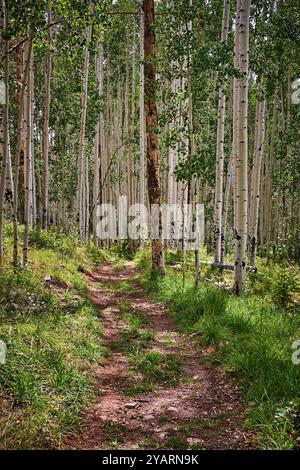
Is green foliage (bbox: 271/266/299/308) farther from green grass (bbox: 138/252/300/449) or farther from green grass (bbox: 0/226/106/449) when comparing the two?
green grass (bbox: 0/226/106/449)

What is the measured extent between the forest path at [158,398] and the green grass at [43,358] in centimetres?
22

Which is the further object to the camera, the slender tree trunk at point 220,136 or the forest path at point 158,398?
the slender tree trunk at point 220,136

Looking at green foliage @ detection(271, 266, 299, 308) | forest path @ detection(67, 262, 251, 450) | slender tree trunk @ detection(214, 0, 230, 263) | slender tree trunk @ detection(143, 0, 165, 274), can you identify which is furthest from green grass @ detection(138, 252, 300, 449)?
slender tree trunk @ detection(214, 0, 230, 263)

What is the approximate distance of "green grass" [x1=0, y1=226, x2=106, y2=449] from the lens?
379 centimetres

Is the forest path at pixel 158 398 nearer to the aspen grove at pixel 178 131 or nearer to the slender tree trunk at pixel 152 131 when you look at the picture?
the aspen grove at pixel 178 131

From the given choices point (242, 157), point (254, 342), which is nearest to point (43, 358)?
point (254, 342)

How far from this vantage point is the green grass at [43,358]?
12.4 feet

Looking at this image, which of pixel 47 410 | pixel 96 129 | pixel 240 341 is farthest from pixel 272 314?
pixel 96 129

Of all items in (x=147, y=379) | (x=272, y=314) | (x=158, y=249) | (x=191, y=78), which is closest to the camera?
(x=147, y=379)

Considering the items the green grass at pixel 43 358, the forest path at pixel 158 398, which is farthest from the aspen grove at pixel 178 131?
the forest path at pixel 158 398

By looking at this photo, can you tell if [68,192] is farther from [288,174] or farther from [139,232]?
[288,174]

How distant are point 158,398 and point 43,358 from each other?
4.91 feet

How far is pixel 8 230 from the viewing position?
11.8 meters

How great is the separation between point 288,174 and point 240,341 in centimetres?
1437
